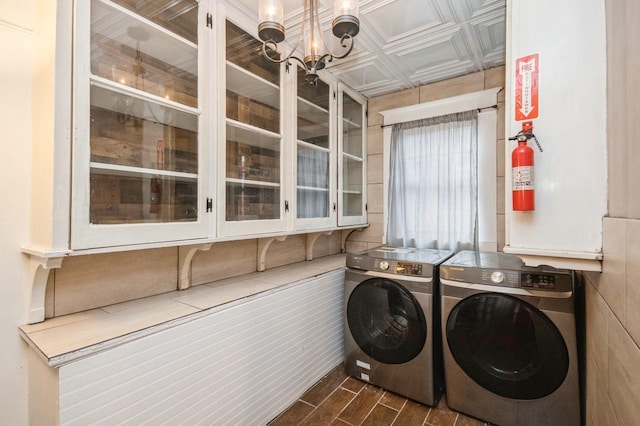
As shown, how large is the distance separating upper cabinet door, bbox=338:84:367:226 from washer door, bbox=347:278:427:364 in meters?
0.72

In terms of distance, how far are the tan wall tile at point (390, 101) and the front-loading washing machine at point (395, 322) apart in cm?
147

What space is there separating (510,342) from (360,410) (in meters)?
0.96

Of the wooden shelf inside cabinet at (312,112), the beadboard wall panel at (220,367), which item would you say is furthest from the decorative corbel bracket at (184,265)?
the wooden shelf inside cabinet at (312,112)

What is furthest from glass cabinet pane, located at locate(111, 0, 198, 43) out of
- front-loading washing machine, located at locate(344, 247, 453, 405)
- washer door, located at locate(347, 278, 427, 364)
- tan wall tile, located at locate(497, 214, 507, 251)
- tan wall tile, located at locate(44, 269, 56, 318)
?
tan wall tile, located at locate(497, 214, 507, 251)

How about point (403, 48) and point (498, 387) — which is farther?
point (403, 48)

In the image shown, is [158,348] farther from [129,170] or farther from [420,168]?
[420,168]

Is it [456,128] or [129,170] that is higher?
[456,128]

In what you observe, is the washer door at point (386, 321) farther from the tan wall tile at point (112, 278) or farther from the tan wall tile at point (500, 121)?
the tan wall tile at point (500, 121)

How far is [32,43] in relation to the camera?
1.19 metres

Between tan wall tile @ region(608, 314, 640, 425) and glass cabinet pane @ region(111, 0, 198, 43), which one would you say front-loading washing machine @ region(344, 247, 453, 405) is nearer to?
tan wall tile @ region(608, 314, 640, 425)

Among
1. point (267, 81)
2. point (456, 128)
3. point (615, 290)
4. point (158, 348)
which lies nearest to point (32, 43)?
point (267, 81)

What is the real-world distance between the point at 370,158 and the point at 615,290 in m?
2.29

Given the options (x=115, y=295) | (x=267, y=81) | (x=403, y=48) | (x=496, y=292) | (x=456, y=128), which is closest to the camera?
(x=115, y=295)

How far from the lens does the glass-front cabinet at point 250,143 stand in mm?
1635
